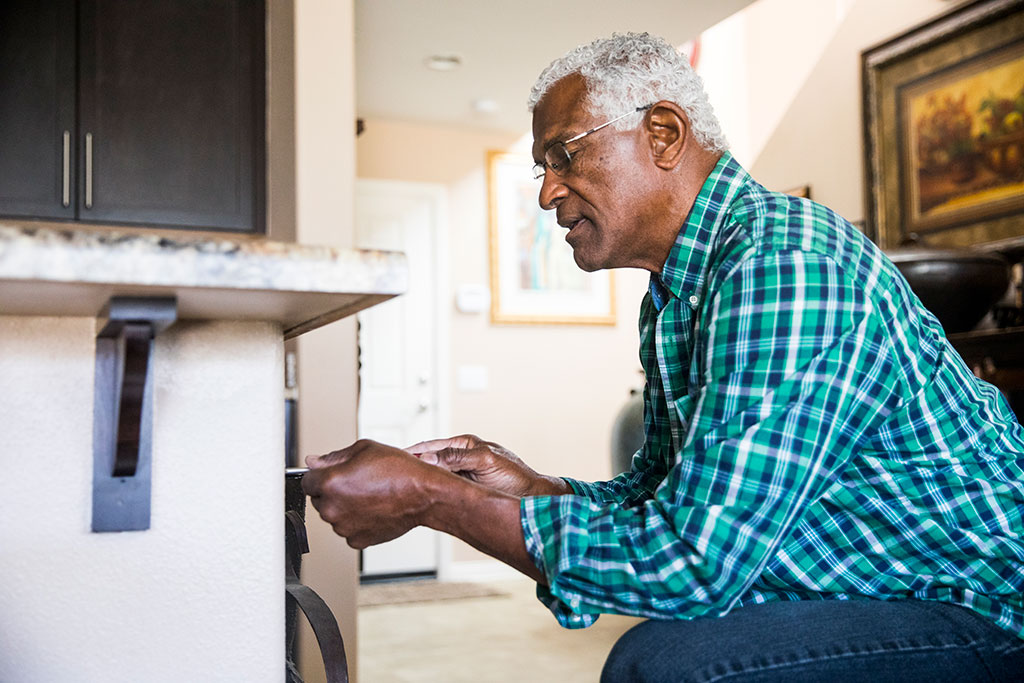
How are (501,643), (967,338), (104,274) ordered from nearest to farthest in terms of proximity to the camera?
1. (104,274)
2. (967,338)
3. (501,643)

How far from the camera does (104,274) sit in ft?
2.09

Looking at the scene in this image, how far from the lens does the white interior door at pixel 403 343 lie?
16.1 ft

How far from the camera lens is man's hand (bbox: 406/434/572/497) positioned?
4.08ft

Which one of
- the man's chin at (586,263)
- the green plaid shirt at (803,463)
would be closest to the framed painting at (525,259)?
the man's chin at (586,263)

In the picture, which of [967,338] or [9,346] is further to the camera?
[967,338]

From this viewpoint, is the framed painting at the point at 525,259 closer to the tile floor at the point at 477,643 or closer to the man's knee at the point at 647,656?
the tile floor at the point at 477,643

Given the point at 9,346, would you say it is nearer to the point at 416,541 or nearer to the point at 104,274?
the point at 104,274

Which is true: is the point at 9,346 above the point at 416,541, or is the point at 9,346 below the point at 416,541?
above

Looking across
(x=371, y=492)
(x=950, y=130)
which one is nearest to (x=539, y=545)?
(x=371, y=492)

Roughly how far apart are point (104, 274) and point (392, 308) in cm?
Result: 434

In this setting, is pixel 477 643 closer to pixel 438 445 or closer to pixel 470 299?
pixel 470 299

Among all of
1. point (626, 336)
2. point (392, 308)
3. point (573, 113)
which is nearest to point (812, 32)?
point (626, 336)

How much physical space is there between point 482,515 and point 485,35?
10.4ft

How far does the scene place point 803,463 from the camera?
84 centimetres
